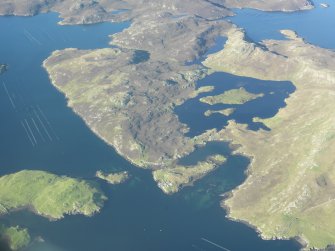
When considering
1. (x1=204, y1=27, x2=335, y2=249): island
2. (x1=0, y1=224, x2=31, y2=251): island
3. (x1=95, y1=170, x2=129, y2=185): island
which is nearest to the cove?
(x1=95, y1=170, x2=129, y2=185): island

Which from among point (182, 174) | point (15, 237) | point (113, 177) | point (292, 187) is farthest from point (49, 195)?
point (292, 187)

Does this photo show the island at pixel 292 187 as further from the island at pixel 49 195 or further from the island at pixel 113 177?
the island at pixel 49 195

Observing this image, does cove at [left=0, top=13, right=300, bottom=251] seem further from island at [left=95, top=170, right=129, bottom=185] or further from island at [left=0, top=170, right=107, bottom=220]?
island at [left=0, top=170, right=107, bottom=220]

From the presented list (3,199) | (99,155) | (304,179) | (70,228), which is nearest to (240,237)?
(304,179)

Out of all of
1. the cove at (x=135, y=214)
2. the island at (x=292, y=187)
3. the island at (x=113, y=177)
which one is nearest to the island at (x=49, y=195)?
the cove at (x=135, y=214)

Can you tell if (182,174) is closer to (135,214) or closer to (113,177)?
(113,177)
